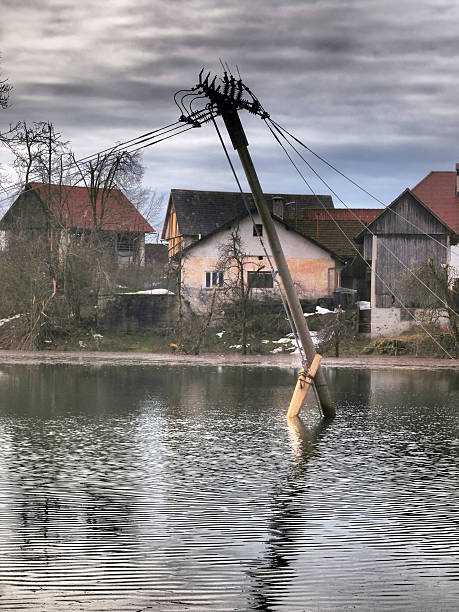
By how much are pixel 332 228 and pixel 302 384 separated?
47.5 meters

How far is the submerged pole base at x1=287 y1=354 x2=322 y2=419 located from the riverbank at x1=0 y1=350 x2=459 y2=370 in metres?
19.4

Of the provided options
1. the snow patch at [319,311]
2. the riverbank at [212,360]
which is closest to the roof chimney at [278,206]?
the snow patch at [319,311]

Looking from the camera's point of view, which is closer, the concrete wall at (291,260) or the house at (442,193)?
the concrete wall at (291,260)

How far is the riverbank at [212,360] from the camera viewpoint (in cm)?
4316

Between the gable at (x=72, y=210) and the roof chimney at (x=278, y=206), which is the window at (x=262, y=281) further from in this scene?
the roof chimney at (x=278, y=206)

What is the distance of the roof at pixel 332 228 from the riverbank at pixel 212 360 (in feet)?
60.7

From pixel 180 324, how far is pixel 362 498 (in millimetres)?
36033

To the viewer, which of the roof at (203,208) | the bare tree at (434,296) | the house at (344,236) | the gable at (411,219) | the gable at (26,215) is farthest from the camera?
the roof at (203,208)

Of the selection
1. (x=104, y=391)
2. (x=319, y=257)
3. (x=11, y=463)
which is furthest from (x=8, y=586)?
(x=319, y=257)

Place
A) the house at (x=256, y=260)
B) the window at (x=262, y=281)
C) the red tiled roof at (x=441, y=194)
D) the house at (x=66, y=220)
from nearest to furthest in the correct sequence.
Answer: the house at (x=66, y=220) < the window at (x=262, y=281) < the house at (x=256, y=260) < the red tiled roof at (x=441, y=194)

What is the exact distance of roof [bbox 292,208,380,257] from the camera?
219 feet

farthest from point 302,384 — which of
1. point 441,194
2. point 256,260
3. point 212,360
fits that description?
point 441,194

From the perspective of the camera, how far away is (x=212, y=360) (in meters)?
45.5

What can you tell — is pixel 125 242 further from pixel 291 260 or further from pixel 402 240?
pixel 402 240
